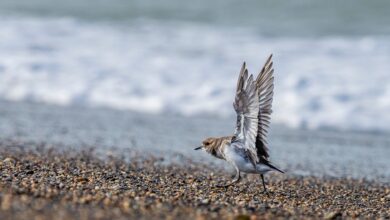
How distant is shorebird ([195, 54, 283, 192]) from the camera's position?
6824 millimetres

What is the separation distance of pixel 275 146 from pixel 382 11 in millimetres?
11853

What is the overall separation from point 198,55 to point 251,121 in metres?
11.0

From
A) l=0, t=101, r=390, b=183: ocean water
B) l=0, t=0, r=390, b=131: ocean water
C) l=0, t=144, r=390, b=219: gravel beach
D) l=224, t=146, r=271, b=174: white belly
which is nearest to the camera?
l=0, t=144, r=390, b=219: gravel beach

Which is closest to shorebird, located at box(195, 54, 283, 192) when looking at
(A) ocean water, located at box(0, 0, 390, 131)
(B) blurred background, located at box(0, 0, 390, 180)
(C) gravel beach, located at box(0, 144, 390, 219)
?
(C) gravel beach, located at box(0, 144, 390, 219)

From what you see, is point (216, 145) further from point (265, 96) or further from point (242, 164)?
point (265, 96)

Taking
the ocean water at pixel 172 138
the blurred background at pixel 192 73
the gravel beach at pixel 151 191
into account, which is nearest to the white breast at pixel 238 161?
the gravel beach at pixel 151 191

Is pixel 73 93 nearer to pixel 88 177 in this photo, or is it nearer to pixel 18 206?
pixel 88 177

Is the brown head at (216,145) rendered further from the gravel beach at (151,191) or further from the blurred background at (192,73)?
the blurred background at (192,73)

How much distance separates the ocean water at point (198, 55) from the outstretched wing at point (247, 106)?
6.64 m

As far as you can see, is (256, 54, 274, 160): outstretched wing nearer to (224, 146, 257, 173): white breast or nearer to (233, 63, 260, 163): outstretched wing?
(233, 63, 260, 163): outstretched wing

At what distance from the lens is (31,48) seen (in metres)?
18.3

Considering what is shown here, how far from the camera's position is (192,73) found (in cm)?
1639

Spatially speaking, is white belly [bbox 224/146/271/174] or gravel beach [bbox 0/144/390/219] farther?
white belly [bbox 224/146/271/174]

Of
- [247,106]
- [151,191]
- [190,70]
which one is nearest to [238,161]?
[247,106]
